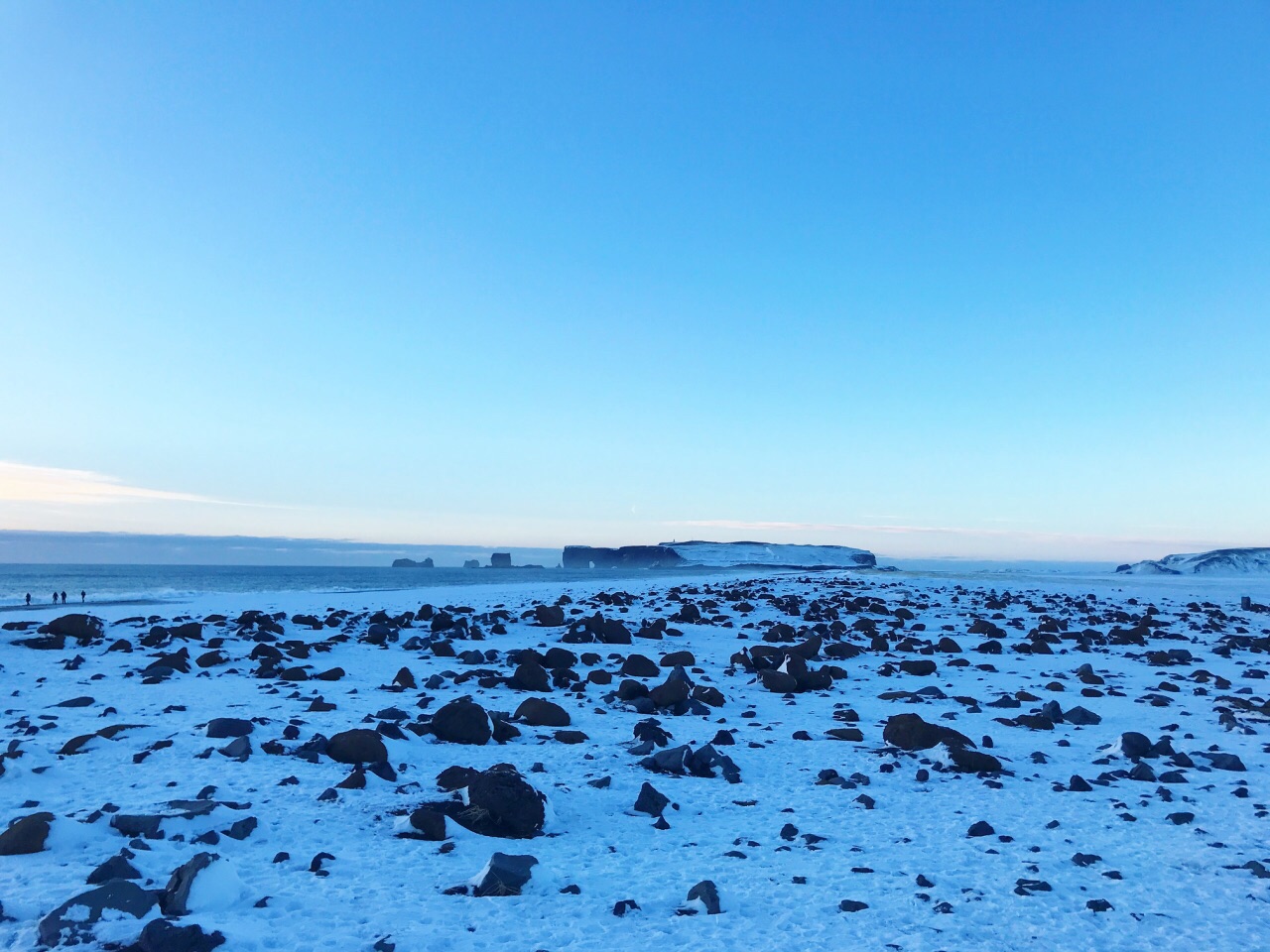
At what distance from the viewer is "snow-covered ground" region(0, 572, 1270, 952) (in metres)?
5.75

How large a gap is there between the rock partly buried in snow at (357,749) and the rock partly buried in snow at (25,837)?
11.0 ft

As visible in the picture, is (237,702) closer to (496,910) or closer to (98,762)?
(98,762)

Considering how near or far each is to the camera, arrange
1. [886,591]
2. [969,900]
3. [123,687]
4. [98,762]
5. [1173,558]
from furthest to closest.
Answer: [1173,558], [886,591], [123,687], [98,762], [969,900]

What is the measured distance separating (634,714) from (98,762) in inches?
289

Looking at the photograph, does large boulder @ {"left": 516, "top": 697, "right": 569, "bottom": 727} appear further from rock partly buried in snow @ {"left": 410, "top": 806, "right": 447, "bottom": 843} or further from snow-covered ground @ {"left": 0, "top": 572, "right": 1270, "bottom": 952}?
rock partly buried in snow @ {"left": 410, "top": 806, "right": 447, "bottom": 843}

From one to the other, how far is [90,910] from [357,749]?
4447mm

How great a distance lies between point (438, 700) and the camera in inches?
544

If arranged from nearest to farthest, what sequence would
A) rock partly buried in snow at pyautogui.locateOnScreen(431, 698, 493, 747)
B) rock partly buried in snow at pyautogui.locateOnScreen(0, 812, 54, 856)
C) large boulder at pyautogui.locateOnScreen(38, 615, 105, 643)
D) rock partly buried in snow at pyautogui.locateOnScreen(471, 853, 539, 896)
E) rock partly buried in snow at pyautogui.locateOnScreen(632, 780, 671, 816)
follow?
rock partly buried in snow at pyautogui.locateOnScreen(471, 853, 539, 896) → rock partly buried in snow at pyautogui.locateOnScreen(0, 812, 54, 856) → rock partly buried in snow at pyautogui.locateOnScreen(632, 780, 671, 816) → rock partly buried in snow at pyautogui.locateOnScreen(431, 698, 493, 747) → large boulder at pyautogui.locateOnScreen(38, 615, 105, 643)

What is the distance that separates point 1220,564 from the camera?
111125 millimetres

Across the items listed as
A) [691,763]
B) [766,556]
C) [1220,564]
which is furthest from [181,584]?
[766,556]

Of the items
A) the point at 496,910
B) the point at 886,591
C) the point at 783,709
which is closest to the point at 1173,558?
the point at 886,591

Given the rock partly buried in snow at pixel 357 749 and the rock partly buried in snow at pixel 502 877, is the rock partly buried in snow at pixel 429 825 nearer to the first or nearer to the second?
the rock partly buried in snow at pixel 502 877

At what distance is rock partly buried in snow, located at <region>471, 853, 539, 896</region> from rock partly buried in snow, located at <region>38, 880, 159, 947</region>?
225 cm

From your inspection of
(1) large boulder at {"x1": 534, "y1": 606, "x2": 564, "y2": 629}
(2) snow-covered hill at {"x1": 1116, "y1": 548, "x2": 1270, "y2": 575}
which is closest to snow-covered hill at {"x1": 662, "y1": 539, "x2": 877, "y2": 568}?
(2) snow-covered hill at {"x1": 1116, "y1": 548, "x2": 1270, "y2": 575}
